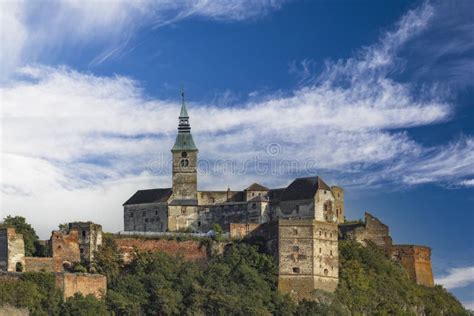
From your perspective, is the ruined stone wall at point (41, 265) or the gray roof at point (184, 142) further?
the gray roof at point (184, 142)

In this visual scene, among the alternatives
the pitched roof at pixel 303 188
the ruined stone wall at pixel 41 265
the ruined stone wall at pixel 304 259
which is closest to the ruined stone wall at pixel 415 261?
the pitched roof at pixel 303 188

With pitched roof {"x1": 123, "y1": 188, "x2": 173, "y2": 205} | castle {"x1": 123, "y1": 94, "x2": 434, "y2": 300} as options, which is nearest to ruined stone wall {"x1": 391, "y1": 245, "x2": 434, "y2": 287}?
castle {"x1": 123, "y1": 94, "x2": 434, "y2": 300}

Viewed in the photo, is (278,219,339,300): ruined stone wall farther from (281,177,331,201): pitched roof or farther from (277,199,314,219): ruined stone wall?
(281,177,331,201): pitched roof

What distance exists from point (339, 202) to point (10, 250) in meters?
30.0

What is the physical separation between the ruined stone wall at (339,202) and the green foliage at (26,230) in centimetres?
2576

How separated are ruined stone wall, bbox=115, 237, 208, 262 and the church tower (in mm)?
9790

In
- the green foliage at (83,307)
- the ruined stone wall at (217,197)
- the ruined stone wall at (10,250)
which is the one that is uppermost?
the ruined stone wall at (217,197)

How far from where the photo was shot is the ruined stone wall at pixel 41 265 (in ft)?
250

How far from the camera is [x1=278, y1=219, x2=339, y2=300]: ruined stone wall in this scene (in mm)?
80812

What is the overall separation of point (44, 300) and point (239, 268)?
15.7 meters

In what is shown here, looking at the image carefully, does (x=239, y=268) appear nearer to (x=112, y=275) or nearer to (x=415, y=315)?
(x=112, y=275)

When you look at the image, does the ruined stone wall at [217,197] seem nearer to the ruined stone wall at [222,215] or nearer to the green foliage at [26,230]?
the ruined stone wall at [222,215]

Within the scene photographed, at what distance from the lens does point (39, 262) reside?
76750 millimetres

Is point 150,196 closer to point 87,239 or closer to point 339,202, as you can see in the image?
point 339,202
